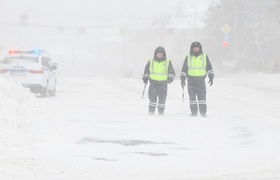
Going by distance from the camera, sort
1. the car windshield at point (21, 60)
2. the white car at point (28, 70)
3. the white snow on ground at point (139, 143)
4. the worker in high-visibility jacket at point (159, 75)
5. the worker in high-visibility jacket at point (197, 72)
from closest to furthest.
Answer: the white snow on ground at point (139, 143)
the worker in high-visibility jacket at point (197, 72)
the worker in high-visibility jacket at point (159, 75)
the white car at point (28, 70)
the car windshield at point (21, 60)

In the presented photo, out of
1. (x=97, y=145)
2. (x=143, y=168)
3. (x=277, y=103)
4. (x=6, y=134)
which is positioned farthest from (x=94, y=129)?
(x=277, y=103)

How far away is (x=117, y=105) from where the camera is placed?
19.1m

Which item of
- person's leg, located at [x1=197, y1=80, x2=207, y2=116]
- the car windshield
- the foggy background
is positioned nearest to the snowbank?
person's leg, located at [x1=197, y1=80, x2=207, y2=116]

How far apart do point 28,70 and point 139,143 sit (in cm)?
1278

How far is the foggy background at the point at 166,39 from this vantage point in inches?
2366

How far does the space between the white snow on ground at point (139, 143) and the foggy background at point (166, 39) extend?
1257 inches

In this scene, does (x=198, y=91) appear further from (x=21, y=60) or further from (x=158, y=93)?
(x=21, y=60)

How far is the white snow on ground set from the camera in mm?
8367

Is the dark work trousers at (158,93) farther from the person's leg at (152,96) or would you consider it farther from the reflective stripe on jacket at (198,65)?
the reflective stripe on jacket at (198,65)

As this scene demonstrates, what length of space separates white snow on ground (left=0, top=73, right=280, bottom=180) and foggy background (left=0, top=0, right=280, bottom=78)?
1257 inches

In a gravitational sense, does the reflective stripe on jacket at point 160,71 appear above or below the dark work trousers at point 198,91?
above

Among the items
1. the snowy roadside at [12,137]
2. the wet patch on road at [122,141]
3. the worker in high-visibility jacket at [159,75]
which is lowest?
the wet patch on road at [122,141]

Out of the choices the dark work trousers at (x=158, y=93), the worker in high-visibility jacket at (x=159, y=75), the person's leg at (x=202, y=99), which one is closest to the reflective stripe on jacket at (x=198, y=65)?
the person's leg at (x=202, y=99)

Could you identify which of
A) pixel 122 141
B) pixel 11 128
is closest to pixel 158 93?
pixel 122 141
